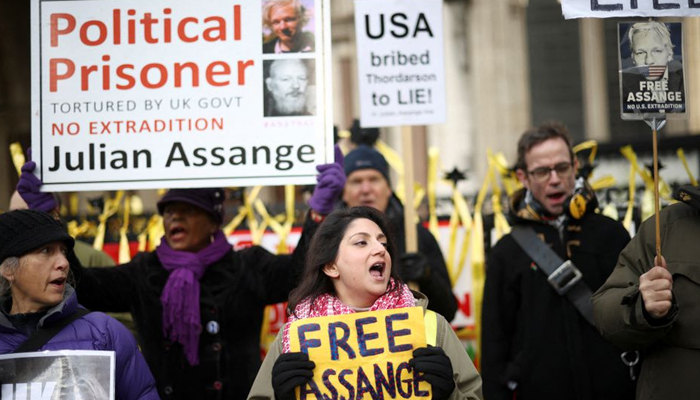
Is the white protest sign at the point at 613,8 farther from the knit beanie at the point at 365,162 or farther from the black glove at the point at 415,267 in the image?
the knit beanie at the point at 365,162

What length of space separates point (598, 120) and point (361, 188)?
9209 mm

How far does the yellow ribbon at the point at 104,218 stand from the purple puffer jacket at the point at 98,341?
3.33 meters

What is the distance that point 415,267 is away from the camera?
552cm

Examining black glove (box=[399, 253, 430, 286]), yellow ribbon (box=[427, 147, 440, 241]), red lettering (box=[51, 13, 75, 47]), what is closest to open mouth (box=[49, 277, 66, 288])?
red lettering (box=[51, 13, 75, 47])

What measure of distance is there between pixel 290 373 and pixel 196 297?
1.62 m

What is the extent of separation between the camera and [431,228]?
7328mm

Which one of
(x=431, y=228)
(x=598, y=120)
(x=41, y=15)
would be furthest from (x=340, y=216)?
(x=598, y=120)

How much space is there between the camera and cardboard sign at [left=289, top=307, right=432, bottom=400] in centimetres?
373

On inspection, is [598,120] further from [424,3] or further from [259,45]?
[259,45]

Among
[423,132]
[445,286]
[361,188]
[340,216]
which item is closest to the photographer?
[340,216]

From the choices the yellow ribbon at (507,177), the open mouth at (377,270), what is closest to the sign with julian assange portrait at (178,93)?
the open mouth at (377,270)

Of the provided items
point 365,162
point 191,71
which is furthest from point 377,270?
point 365,162

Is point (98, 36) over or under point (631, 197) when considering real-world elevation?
over

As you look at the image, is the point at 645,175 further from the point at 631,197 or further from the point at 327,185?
the point at 327,185
